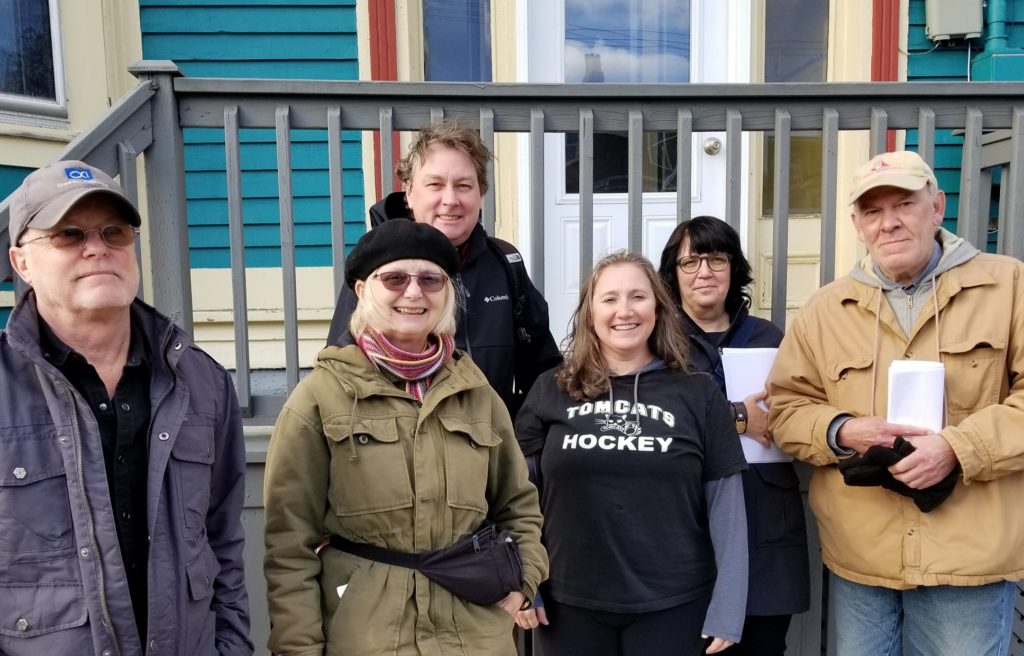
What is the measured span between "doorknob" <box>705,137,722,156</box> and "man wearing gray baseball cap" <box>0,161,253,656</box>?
3731 millimetres

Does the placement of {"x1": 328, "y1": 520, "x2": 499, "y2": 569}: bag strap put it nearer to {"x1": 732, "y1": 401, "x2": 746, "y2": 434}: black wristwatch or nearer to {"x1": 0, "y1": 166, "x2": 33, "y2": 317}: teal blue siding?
{"x1": 732, "y1": 401, "x2": 746, "y2": 434}: black wristwatch

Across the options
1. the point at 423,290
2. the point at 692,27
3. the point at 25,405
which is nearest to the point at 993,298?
the point at 423,290

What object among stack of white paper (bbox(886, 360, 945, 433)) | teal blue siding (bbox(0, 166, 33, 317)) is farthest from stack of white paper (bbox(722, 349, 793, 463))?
teal blue siding (bbox(0, 166, 33, 317))

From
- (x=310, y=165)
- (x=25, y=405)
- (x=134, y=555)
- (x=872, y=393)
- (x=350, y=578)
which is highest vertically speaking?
(x=310, y=165)

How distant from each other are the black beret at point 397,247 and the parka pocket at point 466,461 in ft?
1.19

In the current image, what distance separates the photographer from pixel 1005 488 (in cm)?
204

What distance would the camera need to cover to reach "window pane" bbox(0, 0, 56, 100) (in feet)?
14.0

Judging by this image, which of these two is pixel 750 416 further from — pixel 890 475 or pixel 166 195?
pixel 166 195

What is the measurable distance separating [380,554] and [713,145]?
366cm

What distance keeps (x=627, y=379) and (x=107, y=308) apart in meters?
1.30

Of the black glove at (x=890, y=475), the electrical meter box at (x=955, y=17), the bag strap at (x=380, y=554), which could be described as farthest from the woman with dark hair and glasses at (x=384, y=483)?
the electrical meter box at (x=955, y=17)

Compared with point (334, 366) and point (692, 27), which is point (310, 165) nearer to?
point (692, 27)

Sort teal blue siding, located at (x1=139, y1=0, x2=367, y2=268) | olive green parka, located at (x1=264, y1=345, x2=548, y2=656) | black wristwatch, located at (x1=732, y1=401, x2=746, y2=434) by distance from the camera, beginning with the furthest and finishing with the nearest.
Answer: teal blue siding, located at (x1=139, y1=0, x2=367, y2=268) → black wristwatch, located at (x1=732, y1=401, x2=746, y2=434) → olive green parka, located at (x1=264, y1=345, x2=548, y2=656)

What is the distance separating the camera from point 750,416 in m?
2.34
